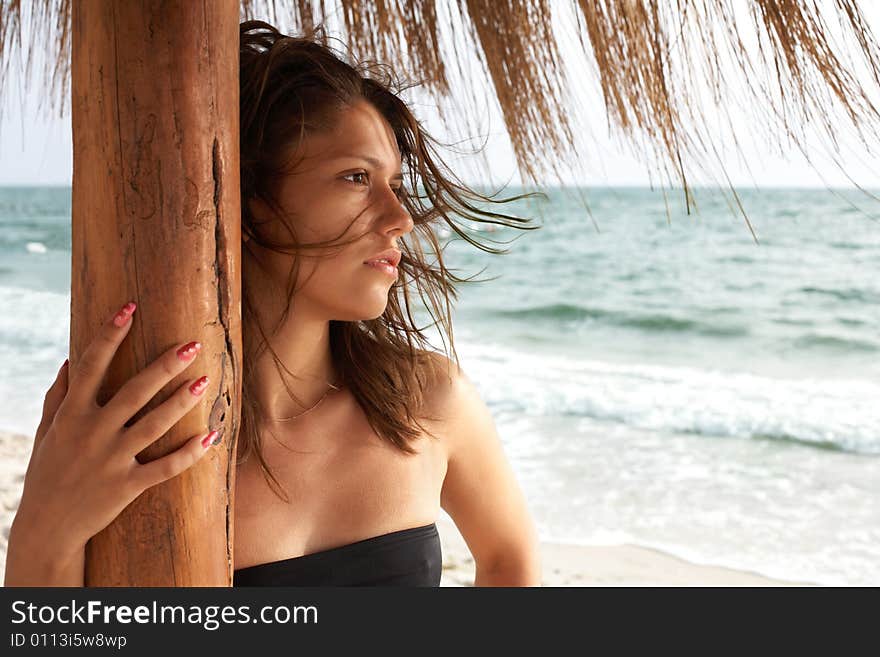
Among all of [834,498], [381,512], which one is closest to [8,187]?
Result: [834,498]

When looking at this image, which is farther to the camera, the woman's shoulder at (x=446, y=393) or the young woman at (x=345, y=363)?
the woman's shoulder at (x=446, y=393)

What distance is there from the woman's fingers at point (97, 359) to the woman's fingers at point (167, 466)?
0.10 m

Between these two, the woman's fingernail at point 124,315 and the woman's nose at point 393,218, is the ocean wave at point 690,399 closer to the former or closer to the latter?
the woman's nose at point 393,218

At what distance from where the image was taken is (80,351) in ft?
3.33

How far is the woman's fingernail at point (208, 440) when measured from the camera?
1000 millimetres

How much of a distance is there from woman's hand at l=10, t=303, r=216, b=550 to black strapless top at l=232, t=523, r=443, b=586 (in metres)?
0.40

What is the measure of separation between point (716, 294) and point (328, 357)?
41.5ft

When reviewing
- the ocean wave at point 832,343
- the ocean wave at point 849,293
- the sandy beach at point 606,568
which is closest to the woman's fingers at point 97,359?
the sandy beach at point 606,568

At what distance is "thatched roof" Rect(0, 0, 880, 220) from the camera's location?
43.3 inches

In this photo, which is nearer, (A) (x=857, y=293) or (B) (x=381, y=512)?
(B) (x=381, y=512)

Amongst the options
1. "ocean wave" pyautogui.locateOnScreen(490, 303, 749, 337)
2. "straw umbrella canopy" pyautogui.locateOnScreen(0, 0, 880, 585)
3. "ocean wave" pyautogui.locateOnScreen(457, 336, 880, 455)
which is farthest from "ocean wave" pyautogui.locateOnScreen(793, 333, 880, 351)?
"straw umbrella canopy" pyautogui.locateOnScreen(0, 0, 880, 585)

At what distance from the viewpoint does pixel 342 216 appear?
1312mm

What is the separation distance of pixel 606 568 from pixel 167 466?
393 centimetres

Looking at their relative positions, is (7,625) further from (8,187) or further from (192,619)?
(8,187)
